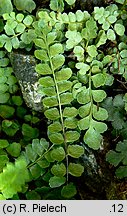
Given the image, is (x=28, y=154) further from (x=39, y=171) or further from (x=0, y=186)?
(x=0, y=186)

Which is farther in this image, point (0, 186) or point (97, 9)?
point (97, 9)

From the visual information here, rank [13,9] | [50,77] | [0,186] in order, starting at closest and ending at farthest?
[0,186] < [50,77] < [13,9]

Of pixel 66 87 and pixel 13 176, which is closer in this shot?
pixel 13 176

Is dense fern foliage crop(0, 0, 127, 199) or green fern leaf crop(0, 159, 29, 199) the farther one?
dense fern foliage crop(0, 0, 127, 199)

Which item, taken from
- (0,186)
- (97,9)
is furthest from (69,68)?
(0,186)

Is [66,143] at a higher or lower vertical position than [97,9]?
lower

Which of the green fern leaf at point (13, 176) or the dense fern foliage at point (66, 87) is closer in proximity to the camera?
the green fern leaf at point (13, 176)

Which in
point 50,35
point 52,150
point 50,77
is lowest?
point 52,150

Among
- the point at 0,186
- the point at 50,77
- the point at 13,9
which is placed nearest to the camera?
the point at 0,186
